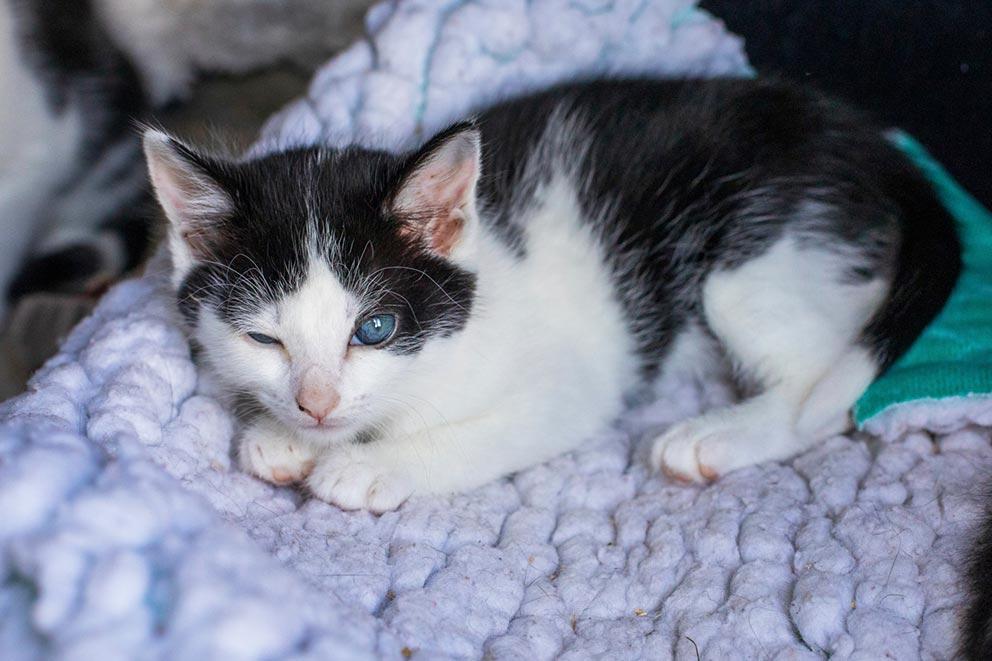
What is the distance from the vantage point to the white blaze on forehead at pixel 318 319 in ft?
4.85

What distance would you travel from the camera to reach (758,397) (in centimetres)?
188

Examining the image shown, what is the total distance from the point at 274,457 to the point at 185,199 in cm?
45

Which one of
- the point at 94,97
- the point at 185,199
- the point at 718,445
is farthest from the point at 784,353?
the point at 94,97

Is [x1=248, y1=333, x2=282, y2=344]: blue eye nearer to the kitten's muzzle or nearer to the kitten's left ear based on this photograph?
the kitten's muzzle

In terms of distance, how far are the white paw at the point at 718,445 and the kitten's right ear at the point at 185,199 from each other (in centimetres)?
86

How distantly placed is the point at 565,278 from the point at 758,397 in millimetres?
425

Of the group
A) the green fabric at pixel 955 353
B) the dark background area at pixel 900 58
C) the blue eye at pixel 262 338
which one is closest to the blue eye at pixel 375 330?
the blue eye at pixel 262 338

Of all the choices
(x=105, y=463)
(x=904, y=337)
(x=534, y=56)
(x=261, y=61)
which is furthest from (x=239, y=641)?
(x=261, y=61)

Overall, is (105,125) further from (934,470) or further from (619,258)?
(934,470)

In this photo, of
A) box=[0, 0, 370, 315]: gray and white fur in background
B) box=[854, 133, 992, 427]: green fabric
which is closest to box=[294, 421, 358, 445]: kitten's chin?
box=[854, 133, 992, 427]: green fabric

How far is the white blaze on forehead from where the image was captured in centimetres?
148

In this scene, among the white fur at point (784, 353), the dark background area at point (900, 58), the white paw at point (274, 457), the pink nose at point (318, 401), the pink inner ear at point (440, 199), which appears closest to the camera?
the pink nose at point (318, 401)

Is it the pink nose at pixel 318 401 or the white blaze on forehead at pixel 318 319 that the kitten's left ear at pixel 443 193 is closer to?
the white blaze on forehead at pixel 318 319

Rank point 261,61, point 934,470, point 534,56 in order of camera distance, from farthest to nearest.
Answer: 1. point 261,61
2. point 534,56
3. point 934,470
